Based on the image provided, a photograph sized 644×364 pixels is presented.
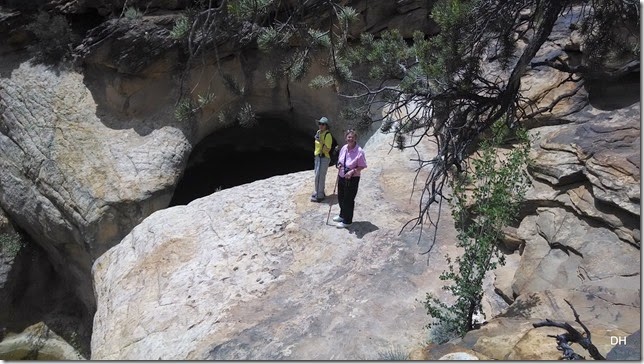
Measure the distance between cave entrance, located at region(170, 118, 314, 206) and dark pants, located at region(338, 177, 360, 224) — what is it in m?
6.19

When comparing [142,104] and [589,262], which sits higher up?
[142,104]

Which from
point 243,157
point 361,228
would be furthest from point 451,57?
point 243,157

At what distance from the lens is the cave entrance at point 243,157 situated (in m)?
14.5

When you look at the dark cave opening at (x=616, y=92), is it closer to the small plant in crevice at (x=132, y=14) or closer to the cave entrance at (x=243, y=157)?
the small plant in crevice at (x=132, y=14)

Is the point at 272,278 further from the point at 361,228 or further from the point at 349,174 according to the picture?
the point at 349,174

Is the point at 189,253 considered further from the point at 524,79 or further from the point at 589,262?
the point at 524,79

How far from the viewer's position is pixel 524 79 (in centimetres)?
956

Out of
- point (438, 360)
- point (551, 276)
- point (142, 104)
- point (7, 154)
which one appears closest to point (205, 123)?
point (142, 104)

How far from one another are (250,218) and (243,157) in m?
6.62

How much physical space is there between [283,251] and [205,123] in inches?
225

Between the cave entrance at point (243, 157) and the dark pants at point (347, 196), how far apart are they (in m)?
6.19

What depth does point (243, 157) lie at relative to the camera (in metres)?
15.3

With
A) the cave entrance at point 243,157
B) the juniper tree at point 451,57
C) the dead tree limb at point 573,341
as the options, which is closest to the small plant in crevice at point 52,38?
the cave entrance at point 243,157

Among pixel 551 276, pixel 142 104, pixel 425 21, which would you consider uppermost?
pixel 425 21
